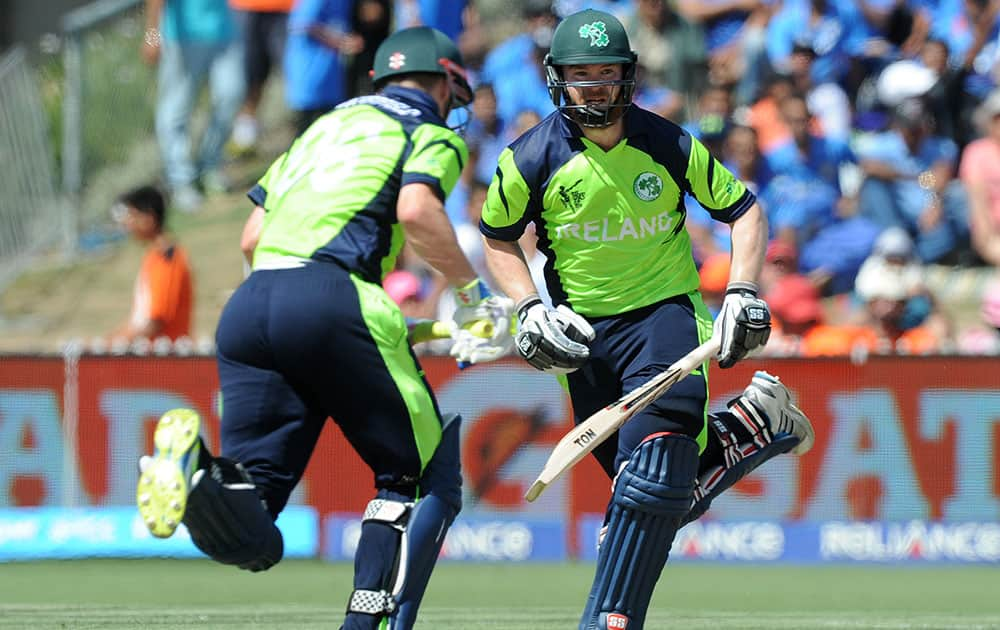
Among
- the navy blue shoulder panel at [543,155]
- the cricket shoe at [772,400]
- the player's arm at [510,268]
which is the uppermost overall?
the navy blue shoulder panel at [543,155]

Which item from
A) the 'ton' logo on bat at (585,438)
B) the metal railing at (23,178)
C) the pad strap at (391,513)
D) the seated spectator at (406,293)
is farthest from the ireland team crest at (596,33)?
the metal railing at (23,178)

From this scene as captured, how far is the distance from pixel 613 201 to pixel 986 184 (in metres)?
7.44

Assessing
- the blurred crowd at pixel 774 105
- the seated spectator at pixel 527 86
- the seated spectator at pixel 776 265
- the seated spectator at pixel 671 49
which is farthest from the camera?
the seated spectator at pixel 671 49

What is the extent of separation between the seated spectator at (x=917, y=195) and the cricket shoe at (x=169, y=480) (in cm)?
855

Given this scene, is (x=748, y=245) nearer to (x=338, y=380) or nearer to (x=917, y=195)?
(x=338, y=380)

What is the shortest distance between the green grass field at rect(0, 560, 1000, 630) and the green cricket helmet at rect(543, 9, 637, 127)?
8.09ft

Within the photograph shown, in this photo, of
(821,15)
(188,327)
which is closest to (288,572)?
(188,327)

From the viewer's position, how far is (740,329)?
18.5ft

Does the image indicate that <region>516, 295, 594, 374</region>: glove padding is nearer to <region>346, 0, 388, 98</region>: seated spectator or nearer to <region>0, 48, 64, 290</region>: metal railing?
<region>346, 0, 388, 98</region>: seated spectator

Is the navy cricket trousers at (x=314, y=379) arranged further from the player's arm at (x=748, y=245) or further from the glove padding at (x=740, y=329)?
the player's arm at (x=748, y=245)

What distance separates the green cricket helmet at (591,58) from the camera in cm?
580

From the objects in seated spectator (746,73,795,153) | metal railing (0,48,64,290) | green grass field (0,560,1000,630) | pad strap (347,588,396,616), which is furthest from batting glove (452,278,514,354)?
metal railing (0,48,64,290)

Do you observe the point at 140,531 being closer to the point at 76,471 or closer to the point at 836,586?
the point at 76,471

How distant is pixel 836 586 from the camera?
366 inches
